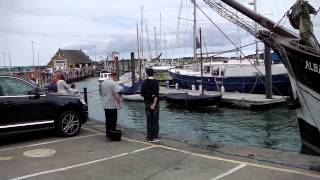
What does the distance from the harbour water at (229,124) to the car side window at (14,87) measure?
6467mm

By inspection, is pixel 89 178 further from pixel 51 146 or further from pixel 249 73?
pixel 249 73

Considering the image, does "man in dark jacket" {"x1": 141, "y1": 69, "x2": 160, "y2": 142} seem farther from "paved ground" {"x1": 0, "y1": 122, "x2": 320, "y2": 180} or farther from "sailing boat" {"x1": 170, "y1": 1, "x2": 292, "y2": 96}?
"sailing boat" {"x1": 170, "y1": 1, "x2": 292, "y2": 96}

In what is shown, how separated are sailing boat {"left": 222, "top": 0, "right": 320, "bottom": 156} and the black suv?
18.3 feet

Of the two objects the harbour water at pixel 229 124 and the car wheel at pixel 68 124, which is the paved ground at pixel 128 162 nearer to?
the car wheel at pixel 68 124

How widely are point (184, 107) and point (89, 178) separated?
23.1 metres

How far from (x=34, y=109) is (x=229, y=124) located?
14.0m

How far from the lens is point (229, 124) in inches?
909

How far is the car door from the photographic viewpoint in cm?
1035

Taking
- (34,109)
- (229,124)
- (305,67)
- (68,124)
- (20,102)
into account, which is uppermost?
(305,67)

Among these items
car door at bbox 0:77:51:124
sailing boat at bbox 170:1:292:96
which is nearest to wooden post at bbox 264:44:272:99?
sailing boat at bbox 170:1:292:96

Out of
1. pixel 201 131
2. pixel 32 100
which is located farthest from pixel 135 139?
pixel 201 131

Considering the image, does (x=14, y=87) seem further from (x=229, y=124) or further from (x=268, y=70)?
(x=268, y=70)

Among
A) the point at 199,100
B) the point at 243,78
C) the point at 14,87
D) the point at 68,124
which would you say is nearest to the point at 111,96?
the point at 68,124

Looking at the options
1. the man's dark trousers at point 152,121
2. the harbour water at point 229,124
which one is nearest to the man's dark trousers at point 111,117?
the man's dark trousers at point 152,121
